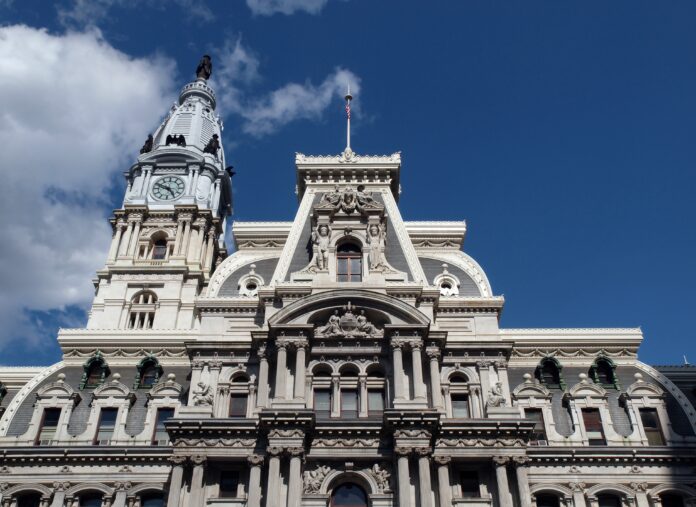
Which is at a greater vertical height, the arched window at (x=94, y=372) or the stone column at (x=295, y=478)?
the arched window at (x=94, y=372)

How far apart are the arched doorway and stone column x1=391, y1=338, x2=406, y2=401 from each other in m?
4.90

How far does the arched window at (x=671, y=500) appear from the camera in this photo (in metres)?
41.5

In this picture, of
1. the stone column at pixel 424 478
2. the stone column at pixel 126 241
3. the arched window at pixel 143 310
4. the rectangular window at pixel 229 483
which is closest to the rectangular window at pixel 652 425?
the stone column at pixel 424 478

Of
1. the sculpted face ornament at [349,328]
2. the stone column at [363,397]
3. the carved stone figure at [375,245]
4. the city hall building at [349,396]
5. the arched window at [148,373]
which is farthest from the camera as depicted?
the arched window at [148,373]

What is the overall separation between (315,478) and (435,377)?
8.37 metres

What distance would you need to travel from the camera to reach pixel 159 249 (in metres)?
101

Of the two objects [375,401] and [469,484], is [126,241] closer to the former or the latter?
[375,401]

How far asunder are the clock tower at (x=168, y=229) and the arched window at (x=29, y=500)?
44.6m

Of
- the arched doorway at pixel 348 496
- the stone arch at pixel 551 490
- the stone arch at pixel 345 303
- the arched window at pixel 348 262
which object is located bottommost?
the arched doorway at pixel 348 496

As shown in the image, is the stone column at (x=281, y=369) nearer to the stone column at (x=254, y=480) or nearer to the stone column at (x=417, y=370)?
the stone column at (x=254, y=480)

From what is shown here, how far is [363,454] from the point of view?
3916 centimetres

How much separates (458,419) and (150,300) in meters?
60.5

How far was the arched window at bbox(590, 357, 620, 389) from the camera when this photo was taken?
46.3m

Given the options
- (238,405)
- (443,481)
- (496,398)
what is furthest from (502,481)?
(238,405)
